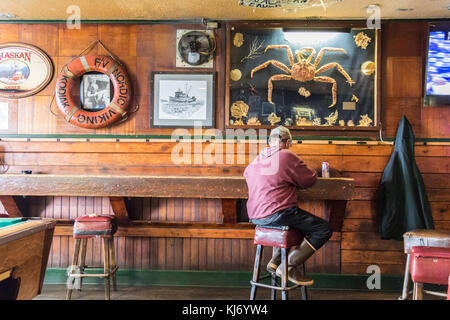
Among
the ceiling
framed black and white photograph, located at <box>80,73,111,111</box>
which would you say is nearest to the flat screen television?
the ceiling

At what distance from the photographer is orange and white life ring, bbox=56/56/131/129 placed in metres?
3.70

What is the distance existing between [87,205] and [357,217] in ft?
8.97

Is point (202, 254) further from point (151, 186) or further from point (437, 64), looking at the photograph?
point (437, 64)

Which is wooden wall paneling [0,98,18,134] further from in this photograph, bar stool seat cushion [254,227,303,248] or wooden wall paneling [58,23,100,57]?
bar stool seat cushion [254,227,303,248]

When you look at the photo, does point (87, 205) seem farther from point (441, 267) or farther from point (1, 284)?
point (441, 267)

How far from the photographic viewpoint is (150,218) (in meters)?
3.76

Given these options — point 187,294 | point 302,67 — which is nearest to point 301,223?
point 187,294

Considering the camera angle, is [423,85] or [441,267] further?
[423,85]

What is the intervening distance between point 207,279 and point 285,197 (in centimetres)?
148

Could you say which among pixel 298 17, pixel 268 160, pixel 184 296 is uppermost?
pixel 298 17

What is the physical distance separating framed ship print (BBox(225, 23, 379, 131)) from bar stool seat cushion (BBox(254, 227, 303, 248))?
4.38ft

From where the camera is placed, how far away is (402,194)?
353 cm
